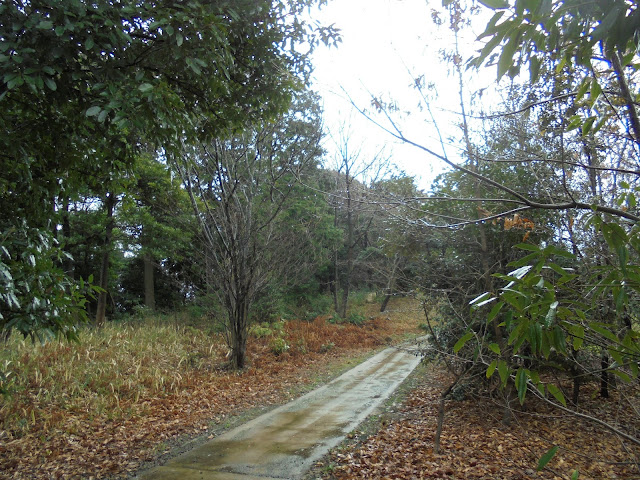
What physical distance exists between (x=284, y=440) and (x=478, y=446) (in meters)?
2.59

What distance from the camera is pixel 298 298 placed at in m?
22.5

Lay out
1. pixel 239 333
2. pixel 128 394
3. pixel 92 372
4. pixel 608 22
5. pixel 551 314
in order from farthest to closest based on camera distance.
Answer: pixel 239 333
pixel 92 372
pixel 128 394
pixel 551 314
pixel 608 22

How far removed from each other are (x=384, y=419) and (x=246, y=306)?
456 centimetres

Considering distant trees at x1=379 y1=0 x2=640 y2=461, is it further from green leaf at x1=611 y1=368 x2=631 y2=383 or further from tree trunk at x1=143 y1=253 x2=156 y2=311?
tree trunk at x1=143 y1=253 x2=156 y2=311

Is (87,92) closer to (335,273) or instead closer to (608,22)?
(608,22)

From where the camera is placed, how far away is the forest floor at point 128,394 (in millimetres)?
5551

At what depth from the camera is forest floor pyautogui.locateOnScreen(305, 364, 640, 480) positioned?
4.84 m

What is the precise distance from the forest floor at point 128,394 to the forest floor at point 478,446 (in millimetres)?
1998

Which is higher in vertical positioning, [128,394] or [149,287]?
[149,287]

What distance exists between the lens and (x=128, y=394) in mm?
7781

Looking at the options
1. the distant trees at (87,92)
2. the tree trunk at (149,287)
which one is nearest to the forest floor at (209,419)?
the distant trees at (87,92)

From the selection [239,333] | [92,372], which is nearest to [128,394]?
[92,372]

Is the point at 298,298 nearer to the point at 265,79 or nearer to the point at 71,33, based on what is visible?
the point at 265,79

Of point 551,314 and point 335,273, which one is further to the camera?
point 335,273
